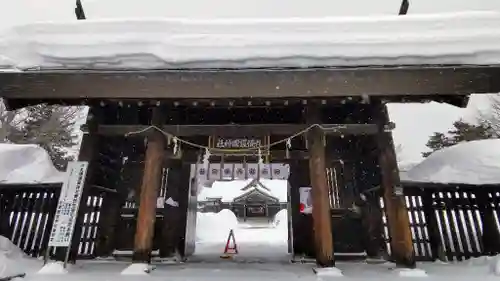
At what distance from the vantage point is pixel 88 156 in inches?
273

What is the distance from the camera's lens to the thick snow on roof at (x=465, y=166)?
27.0 ft

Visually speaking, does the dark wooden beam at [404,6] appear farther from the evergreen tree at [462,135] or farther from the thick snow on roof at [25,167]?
the evergreen tree at [462,135]

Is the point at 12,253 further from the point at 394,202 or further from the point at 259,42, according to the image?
the point at 394,202

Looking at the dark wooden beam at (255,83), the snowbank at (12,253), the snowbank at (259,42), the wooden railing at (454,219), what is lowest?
the snowbank at (12,253)

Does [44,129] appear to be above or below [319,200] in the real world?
above

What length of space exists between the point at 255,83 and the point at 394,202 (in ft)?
10.2

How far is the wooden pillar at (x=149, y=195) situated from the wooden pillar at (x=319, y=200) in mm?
2653

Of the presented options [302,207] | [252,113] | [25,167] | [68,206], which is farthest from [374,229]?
[25,167]

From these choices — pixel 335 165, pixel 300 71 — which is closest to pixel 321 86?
pixel 300 71

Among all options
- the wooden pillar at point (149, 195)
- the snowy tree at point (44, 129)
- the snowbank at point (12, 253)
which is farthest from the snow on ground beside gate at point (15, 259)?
the snowy tree at point (44, 129)

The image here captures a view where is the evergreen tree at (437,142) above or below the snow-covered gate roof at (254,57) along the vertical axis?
above

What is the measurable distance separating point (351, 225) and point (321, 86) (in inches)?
182

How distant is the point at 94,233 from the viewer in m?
8.73

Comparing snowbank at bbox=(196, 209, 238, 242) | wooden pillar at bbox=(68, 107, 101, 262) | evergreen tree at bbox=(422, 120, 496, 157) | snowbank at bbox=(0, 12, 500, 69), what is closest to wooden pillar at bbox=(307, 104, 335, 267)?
snowbank at bbox=(0, 12, 500, 69)
